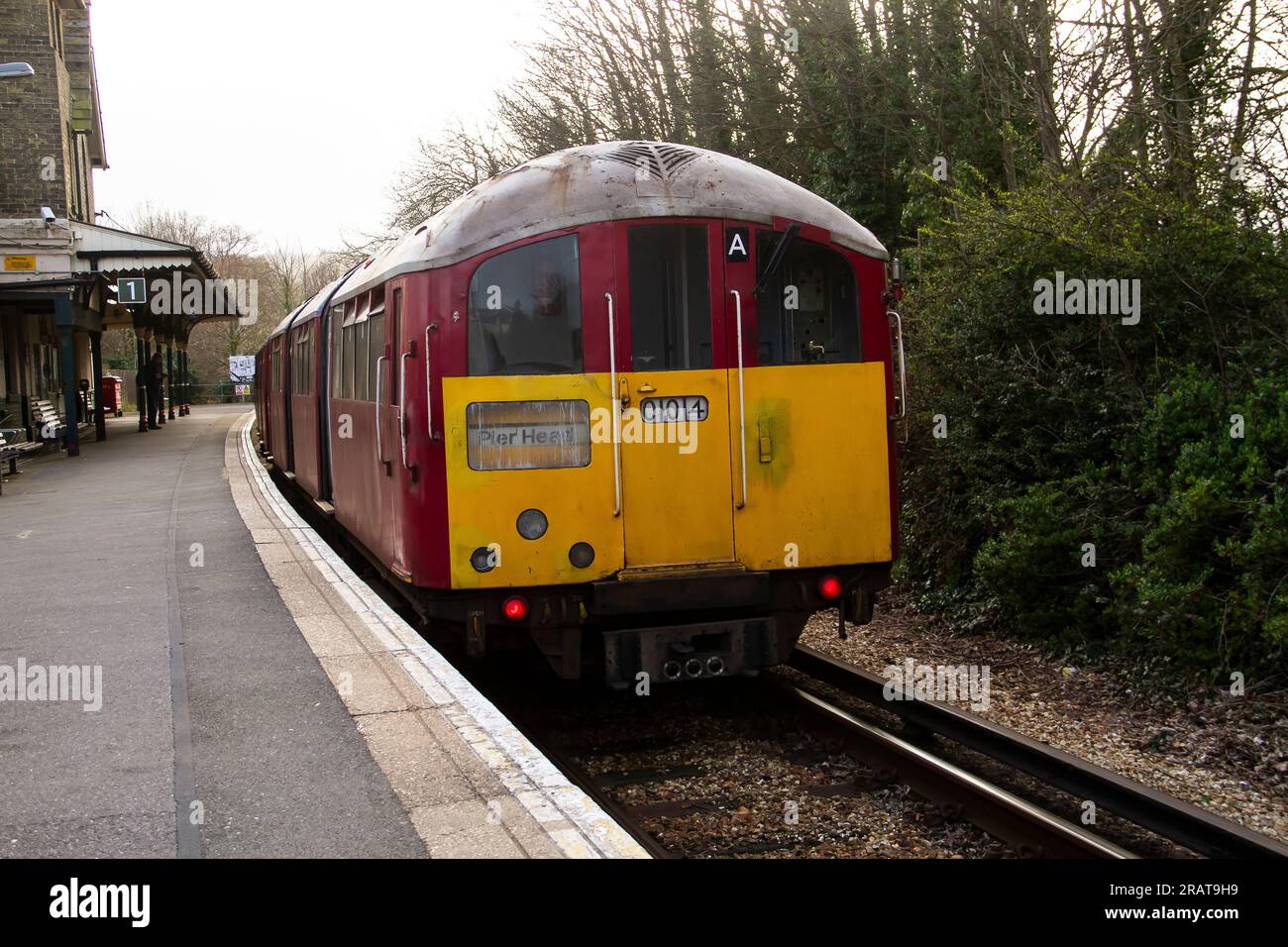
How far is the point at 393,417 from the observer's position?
22.8ft

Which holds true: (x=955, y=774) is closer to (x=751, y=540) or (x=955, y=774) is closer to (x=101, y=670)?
(x=751, y=540)

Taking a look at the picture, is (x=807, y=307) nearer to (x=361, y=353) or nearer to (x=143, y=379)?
(x=361, y=353)

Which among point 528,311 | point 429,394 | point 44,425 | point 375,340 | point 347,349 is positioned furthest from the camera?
point 44,425

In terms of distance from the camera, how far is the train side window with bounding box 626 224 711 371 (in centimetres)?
651

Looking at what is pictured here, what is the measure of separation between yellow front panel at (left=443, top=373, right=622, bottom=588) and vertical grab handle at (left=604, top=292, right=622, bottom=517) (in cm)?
3

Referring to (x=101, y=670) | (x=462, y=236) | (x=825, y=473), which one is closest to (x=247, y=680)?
(x=101, y=670)

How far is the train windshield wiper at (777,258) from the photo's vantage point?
6.58 metres

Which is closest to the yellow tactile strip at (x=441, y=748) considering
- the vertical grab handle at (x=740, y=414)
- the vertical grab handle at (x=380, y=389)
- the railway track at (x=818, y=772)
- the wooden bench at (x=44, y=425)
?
the railway track at (x=818, y=772)

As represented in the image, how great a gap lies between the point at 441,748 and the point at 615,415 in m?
2.14

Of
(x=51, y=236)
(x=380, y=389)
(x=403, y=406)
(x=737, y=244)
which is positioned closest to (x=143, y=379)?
(x=51, y=236)

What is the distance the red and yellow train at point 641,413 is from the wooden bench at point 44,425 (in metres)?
20.5

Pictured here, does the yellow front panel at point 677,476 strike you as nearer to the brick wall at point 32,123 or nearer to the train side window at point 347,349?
the train side window at point 347,349

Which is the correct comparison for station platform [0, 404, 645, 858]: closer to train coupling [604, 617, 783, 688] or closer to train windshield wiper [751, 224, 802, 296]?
train coupling [604, 617, 783, 688]
